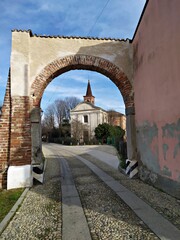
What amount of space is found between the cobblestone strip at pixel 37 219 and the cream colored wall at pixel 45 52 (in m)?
3.30

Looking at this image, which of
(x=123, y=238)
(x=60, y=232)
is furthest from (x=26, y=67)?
(x=123, y=238)

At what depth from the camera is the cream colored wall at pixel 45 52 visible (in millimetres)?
6566

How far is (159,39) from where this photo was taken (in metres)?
5.10

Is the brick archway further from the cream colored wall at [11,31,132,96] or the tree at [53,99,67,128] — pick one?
the tree at [53,99,67,128]

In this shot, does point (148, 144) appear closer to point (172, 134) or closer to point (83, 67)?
point (172, 134)

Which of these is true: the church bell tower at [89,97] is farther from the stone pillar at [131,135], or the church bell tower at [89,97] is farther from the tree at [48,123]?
the stone pillar at [131,135]

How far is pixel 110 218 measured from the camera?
3.56 meters

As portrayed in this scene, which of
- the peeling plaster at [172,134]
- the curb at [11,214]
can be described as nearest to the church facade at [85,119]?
the curb at [11,214]

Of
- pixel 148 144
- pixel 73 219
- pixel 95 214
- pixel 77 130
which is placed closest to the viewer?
pixel 73 219

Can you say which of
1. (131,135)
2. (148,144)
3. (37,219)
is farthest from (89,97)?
(37,219)

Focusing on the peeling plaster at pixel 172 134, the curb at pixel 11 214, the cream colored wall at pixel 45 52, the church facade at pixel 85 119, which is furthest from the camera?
the church facade at pixel 85 119

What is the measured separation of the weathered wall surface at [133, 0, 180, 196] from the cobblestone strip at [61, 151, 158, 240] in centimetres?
140

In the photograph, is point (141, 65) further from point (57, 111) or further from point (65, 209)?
point (57, 111)

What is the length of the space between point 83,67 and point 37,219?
537 centimetres
